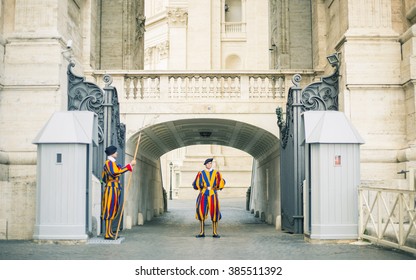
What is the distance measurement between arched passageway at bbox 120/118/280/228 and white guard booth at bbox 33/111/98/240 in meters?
6.06

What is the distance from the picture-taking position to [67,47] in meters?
16.7

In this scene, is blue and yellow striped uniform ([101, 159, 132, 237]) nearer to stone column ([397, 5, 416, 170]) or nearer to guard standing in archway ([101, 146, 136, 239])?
guard standing in archway ([101, 146, 136, 239])

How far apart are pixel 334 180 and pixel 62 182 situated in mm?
5201

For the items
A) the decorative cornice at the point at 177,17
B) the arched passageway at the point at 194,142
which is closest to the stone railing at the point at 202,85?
the arched passageway at the point at 194,142

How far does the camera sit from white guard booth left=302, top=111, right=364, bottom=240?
1244cm

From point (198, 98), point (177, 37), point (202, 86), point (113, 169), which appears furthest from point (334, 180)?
point (177, 37)

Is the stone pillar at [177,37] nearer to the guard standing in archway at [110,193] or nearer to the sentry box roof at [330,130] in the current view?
the guard standing in archway at [110,193]

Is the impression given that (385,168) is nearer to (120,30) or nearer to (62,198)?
(62,198)

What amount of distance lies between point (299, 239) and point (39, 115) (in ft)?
22.8

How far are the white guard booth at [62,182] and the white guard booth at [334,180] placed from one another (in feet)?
14.5

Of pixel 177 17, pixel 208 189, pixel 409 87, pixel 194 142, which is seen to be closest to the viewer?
pixel 208 189

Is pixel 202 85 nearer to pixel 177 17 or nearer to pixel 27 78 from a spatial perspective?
pixel 27 78

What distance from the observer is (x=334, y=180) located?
12.6 meters

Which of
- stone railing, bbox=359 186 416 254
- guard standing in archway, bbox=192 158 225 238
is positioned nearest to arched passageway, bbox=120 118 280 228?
guard standing in archway, bbox=192 158 225 238
